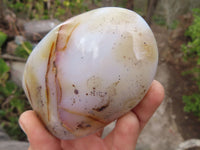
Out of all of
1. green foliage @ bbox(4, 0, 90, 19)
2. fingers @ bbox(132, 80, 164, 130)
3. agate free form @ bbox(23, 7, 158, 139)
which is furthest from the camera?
green foliage @ bbox(4, 0, 90, 19)

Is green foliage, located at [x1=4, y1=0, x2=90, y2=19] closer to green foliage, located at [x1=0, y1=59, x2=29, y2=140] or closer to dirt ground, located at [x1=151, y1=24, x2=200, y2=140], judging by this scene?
dirt ground, located at [x1=151, y1=24, x2=200, y2=140]

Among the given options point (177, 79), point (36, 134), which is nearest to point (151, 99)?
point (36, 134)

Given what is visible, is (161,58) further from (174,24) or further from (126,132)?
(126,132)

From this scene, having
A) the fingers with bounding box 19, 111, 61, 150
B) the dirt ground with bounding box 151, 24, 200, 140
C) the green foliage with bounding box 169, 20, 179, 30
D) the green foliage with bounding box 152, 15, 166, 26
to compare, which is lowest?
the dirt ground with bounding box 151, 24, 200, 140

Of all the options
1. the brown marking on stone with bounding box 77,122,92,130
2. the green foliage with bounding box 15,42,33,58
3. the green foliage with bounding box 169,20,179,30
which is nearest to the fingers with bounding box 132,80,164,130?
the brown marking on stone with bounding box 77,122,92,130

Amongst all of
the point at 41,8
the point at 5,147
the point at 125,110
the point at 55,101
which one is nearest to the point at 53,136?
the point at 55,101

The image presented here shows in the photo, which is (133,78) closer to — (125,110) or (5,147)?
(125,110)
